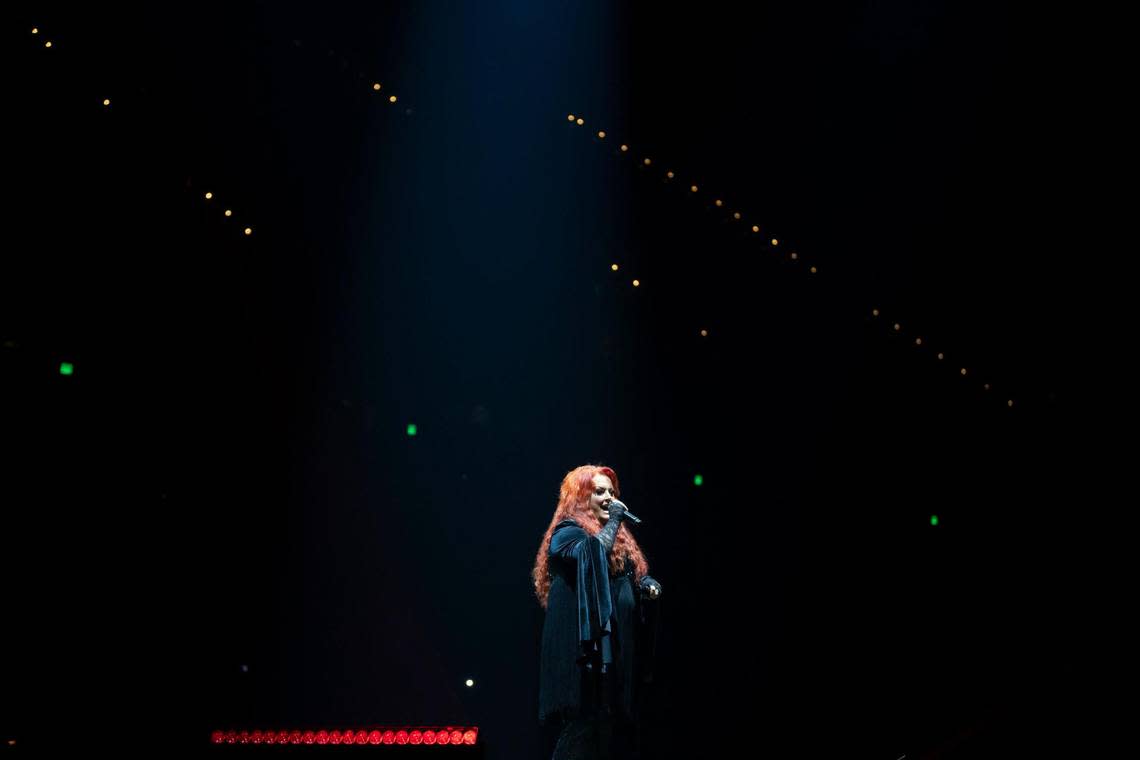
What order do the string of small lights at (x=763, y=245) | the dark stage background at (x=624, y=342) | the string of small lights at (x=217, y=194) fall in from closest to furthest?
the string of small lights at (x=217, y=194) < the dark stage background at (x=624, y=342) < the string of small lights at (x=763, y=245)

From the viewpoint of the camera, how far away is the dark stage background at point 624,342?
137 inches

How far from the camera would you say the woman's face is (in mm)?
3148

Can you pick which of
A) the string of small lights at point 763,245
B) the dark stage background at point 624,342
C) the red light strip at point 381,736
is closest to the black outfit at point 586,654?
the red light strip at point 381,736

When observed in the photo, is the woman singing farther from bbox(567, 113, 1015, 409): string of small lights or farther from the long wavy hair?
bbox(567, 113, 1015, 409): string of small lights

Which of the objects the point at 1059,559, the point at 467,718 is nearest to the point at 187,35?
the point at 467,718

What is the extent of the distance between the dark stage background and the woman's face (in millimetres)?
790

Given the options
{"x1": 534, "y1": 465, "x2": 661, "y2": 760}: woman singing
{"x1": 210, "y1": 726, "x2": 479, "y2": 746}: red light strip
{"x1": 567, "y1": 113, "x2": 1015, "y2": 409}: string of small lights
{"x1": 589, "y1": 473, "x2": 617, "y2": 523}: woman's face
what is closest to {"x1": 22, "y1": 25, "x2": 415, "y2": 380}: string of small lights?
{"x1": 567, "y1": 113, "x2": 1015, "y2": 409}: string of small lights

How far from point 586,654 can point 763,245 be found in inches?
86.7

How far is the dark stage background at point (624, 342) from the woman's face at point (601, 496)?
79cm

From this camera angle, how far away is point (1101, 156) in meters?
4.10

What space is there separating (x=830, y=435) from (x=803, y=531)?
1.49 ft

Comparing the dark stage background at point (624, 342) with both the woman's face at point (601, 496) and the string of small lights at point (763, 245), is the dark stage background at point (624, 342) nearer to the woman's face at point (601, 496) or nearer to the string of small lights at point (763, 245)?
the string of small lights at point (763, 245)

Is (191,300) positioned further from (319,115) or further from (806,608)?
(806,608)

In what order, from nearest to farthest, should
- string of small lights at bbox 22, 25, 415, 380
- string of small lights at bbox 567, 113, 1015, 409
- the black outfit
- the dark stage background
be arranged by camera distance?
1. the black outfit
2. string of small lights at bbox 22, 25, 415, 380
3. the dark stage background
4. string of small lights at bbox 567, 113, 1015, 409
